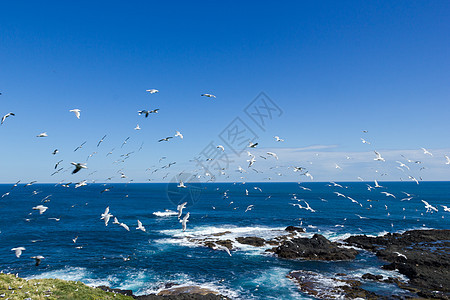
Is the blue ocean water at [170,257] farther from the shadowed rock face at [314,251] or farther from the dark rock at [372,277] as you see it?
the dark rock at [372,277]

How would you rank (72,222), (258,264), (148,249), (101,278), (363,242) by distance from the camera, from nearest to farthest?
(101,278) → (258,264) → (148,249) → (363,242) → (72,222)

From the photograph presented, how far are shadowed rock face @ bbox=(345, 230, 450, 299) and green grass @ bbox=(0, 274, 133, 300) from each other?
36980 mm

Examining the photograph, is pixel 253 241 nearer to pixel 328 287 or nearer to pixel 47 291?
pixel 328 287

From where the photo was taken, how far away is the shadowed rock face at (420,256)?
3441cm

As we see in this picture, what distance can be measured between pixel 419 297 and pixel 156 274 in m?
34.4

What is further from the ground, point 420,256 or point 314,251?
point 420,256

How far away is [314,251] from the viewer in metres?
47.9

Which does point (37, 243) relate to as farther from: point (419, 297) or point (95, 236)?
point (419, 297)

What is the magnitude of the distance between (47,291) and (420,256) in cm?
5464

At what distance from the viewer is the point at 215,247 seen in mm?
52812

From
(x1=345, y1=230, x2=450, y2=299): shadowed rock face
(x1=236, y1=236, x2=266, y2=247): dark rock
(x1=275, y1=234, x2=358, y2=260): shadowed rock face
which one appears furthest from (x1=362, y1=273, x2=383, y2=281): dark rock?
(x1=236, y1=236, x2=266, y2=247): dark rock

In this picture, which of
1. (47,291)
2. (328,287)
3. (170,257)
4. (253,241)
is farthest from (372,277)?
(47,291)

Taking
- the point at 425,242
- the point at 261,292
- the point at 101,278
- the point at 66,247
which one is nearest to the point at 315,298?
the point at 261,292

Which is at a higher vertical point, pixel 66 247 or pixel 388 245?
pixel 388 245
